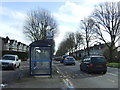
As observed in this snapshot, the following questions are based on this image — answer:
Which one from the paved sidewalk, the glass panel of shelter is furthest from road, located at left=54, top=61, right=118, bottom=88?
the glass panel of shelter

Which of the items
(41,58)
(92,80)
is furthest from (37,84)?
(41,58)

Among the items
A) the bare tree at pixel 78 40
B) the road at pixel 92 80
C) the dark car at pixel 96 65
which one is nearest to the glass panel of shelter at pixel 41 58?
the road at pixel 92 80

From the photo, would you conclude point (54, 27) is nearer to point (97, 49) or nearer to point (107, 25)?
point (107, 25)

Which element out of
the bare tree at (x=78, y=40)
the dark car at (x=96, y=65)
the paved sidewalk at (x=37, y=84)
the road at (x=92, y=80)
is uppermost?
the bare tree at (x=78, y=40)

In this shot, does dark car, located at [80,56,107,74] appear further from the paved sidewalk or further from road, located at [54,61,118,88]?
the paved sidewalk

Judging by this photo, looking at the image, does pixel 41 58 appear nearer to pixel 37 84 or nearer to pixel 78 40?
pixel 37 84

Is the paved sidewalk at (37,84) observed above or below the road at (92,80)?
above

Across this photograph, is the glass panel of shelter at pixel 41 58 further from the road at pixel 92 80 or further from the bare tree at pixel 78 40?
the bare tree at pixel 78 40

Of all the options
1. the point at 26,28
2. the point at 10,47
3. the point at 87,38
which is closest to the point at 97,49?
the point at 10,47

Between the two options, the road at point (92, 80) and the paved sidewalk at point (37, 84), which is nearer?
the paved sidewalk at point (37, 84)

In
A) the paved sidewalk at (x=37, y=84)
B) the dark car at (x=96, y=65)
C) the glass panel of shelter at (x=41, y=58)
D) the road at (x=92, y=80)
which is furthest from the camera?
the dark car at (x=96, y=65)

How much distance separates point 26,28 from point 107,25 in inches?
862

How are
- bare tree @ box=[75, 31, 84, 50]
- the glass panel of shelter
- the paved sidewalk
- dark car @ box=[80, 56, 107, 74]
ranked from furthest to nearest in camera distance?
1. bare tree @ box=[75, 31, 84, 50]
2. dark car @ box=[80, 56, 107, 74]
3. the glass panel of shelter
4. the paved sidewalk

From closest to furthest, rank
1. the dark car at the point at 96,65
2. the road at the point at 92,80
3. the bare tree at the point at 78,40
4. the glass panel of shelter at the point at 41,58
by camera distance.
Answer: the road at the point at 92,80
the glass panel of shelter at the point at 41,58
the dark car at the point at 96,65
the bare tree at the point at 78,40
